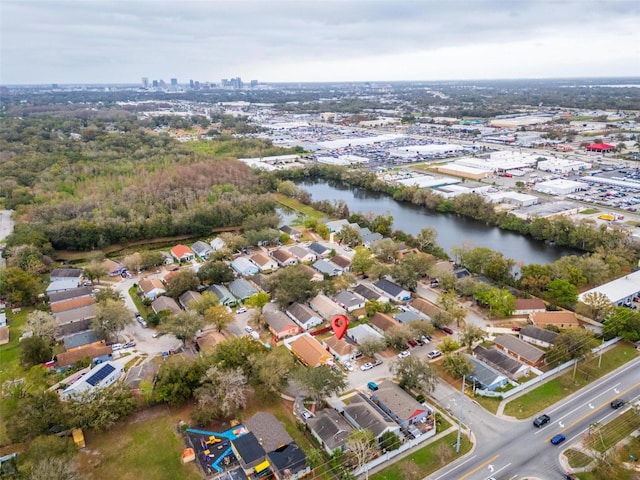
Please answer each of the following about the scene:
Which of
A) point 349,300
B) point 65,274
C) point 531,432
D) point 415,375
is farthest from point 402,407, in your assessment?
point 65,274

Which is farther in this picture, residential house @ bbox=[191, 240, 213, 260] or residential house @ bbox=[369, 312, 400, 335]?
residential house @ bbox=[191, 240, 213, 260]

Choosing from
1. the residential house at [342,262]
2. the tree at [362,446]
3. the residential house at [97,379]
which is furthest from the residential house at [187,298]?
the tree at [362,446]

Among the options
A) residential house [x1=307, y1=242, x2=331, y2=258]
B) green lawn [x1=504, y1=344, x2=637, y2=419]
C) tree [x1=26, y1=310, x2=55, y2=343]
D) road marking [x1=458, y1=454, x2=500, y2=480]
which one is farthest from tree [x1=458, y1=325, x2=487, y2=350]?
tree [x1=26, y1=310, x2=55, y2=343]

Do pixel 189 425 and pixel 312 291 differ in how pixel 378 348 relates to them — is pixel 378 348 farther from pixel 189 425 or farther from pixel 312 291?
pixel 189 425

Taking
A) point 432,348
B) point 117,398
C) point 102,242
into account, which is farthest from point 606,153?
point 117,398

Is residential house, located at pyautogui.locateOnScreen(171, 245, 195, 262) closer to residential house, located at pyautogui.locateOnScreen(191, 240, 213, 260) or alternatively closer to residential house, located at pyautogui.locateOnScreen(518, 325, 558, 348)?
residential house, located at pyautogui.locateOnScreen(191, 240, 213, 260)

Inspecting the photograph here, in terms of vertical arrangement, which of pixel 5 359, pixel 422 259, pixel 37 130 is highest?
pixel 37 130
